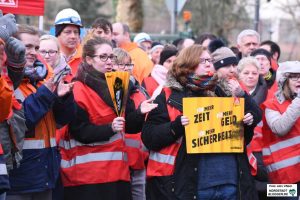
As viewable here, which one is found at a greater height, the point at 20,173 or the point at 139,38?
the point at 139,38

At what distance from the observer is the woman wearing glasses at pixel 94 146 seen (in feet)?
Result: 24.8

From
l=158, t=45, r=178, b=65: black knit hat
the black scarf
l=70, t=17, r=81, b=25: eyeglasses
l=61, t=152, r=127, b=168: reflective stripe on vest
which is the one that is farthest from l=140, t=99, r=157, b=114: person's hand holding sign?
l=158, t=45, r=178, b=65: black knit hat

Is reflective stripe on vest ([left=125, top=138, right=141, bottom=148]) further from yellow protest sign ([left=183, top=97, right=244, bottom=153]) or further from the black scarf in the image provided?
yellow protest sign ([left=183, top=97, right=244, bottom=153])

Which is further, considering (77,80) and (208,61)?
(77,80)

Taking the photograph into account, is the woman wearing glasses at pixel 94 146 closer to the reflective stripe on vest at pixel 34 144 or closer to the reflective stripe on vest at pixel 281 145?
the reflective stripe on vest at pixel 34 144

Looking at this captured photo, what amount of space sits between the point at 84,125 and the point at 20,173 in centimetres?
75

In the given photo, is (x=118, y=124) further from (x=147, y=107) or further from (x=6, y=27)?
(x=6, y=27)

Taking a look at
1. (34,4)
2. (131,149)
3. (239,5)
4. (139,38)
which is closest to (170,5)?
(139,38)

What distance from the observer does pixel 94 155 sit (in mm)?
7629

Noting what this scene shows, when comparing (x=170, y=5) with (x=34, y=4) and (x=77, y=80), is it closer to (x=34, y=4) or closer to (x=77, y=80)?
(x=34, y=4)

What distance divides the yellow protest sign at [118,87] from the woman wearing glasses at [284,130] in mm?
1667

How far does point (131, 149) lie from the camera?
842cm

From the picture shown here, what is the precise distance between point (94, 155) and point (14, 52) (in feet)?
4.94

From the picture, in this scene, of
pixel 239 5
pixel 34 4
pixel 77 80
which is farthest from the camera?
pixel 239 5
